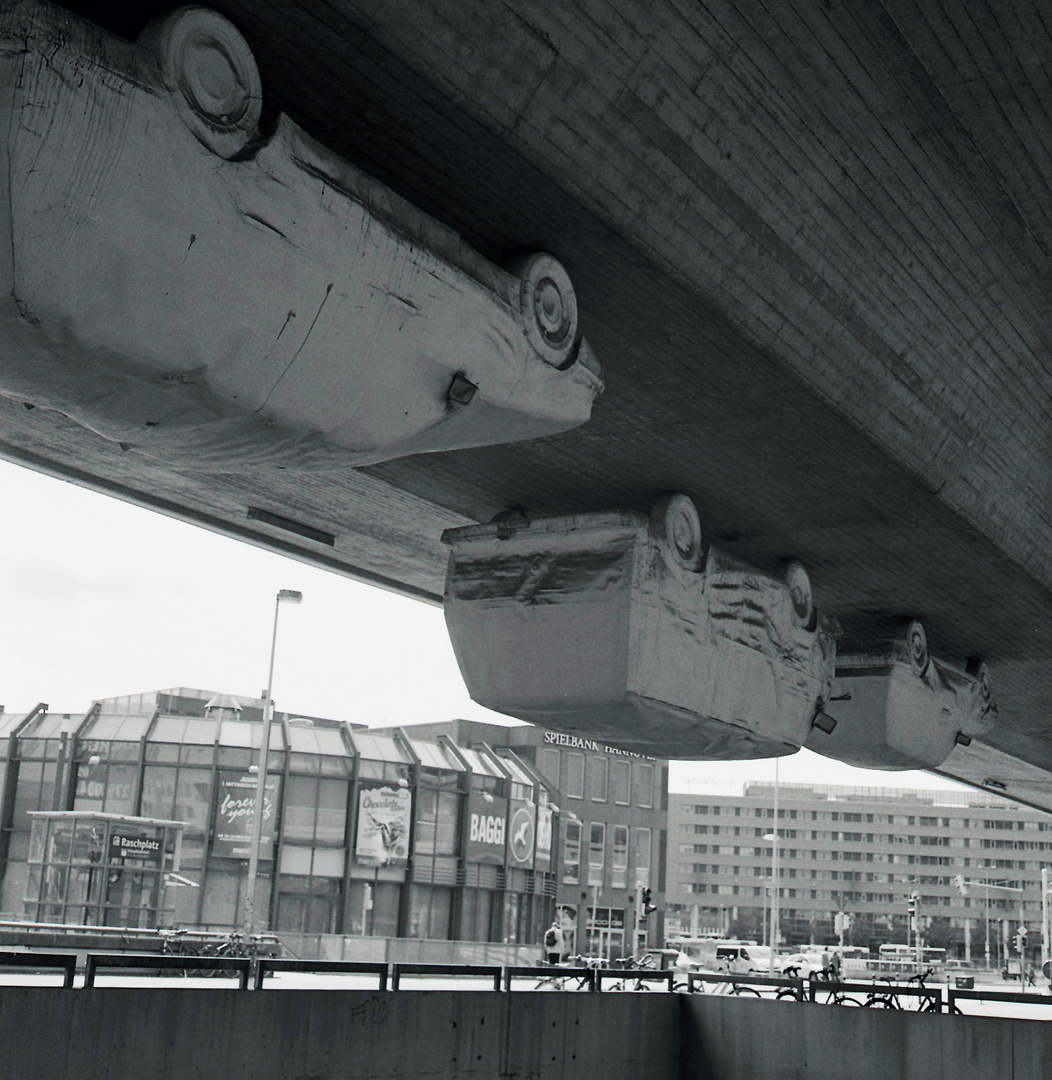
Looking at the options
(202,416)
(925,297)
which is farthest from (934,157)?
(202,416)

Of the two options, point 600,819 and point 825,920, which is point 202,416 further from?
point 825,920

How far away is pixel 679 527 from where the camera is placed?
1166 cm

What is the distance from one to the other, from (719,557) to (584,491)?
4.80 ft

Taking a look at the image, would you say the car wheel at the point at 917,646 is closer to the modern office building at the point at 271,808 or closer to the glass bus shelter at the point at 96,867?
the glass bus shelter at the point at 96,867

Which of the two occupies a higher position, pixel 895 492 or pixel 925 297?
pixel 925 297

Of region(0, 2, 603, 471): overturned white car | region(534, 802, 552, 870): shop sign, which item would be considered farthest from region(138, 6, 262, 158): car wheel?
region(534, 802, 552, 870): shop sign

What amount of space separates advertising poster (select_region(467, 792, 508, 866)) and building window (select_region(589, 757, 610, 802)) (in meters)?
23.0

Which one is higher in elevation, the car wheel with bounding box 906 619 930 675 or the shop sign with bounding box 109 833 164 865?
the car wheel with bounding box 906 619 930 675

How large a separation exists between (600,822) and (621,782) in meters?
2.63

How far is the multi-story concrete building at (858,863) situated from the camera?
12481 cm

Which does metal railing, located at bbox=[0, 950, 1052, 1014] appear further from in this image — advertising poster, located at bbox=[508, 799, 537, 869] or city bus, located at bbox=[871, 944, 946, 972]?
city bus, located at bbox=[871, 944, 946, 972]

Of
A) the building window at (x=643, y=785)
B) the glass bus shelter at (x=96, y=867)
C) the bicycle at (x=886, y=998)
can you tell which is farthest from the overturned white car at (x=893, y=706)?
the building window at (x=643, y=785)

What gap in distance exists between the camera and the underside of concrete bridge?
19.0 feet

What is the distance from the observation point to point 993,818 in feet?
427
